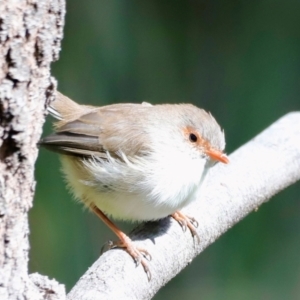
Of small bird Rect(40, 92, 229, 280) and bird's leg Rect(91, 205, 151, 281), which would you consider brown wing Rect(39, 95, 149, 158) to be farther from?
bird's leg Rect(91, 205, 151, 281)

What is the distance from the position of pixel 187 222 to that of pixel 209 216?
130mm

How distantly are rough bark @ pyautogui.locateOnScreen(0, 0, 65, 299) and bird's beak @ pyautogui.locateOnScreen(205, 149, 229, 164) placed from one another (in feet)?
4.36

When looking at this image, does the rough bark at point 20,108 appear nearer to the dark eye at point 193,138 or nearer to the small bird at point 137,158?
the small bird at point 137,158

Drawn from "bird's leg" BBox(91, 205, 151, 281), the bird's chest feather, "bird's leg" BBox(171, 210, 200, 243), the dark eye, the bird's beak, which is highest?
the dark eye

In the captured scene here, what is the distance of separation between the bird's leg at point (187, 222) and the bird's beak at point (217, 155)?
316 mm

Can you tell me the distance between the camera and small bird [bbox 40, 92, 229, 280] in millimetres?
2816

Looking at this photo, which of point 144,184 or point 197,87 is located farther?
point 197,87

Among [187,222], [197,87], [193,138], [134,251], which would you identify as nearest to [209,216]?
[187,222]

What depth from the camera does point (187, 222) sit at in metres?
2.89

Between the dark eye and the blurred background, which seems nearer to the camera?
the dark eye

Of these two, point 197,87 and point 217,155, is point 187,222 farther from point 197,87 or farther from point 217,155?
point 197,87

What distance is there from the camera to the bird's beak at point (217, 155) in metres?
2.95

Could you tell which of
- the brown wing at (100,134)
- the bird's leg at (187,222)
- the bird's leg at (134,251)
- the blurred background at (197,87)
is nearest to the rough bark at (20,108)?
the bird's leg at (134,251)

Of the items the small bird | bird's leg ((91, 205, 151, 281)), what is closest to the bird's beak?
the small bird
